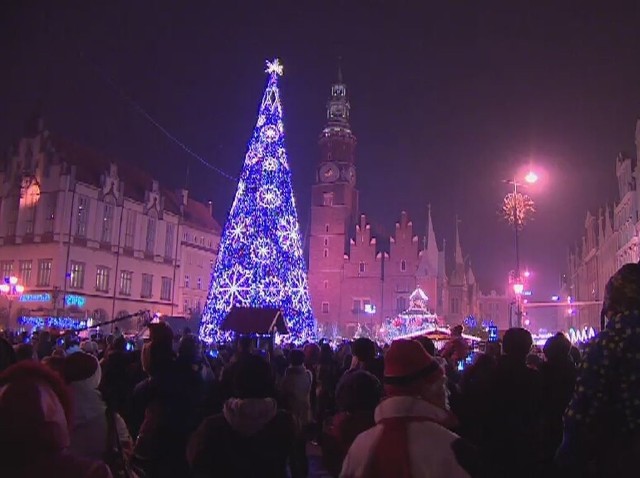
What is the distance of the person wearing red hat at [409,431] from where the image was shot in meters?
2.84

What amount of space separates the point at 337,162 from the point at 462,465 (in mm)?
70814

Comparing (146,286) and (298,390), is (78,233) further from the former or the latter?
Result: (298,390)

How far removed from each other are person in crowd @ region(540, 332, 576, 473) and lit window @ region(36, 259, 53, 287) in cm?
4150

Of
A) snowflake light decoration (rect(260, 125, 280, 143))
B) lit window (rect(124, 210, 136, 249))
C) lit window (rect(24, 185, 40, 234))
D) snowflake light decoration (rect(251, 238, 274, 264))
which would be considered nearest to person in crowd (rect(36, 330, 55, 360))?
snowflake light decoration (rect(251, 238, 274, 264))

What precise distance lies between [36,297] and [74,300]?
2432 mm

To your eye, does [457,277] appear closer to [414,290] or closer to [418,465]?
[414,290]

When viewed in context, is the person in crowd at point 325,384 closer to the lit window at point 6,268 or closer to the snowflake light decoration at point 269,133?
the snowflake light decoration at point 269,133

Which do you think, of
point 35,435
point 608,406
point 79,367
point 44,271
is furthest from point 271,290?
point 44,271

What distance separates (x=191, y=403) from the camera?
5473mm

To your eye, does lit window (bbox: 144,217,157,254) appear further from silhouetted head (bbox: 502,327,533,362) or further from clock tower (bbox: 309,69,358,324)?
silhouetted head (bbox: 502,327,533,362)

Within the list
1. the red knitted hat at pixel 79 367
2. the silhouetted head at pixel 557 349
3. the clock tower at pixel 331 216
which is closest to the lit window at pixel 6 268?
the clock tower at pixel 331 216

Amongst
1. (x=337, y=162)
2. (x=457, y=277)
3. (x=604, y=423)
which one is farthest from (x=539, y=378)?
(x=457, y=277)

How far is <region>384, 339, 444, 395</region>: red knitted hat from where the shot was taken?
3139mm

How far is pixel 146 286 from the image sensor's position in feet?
169
